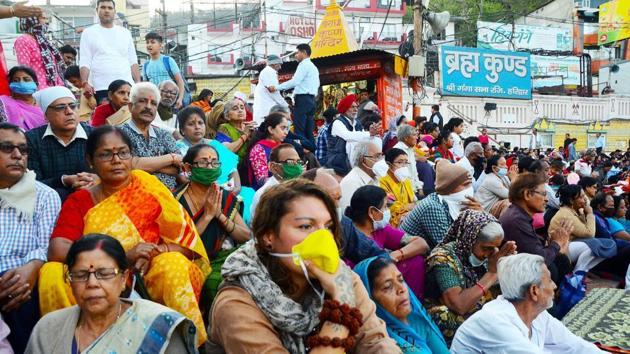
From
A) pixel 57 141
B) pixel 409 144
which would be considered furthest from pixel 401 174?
pixel 57 141

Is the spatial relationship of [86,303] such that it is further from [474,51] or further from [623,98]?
[623,98]

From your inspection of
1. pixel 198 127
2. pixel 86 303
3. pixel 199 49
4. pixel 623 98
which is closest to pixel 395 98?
pixel 198 127

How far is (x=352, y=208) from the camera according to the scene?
4789mm

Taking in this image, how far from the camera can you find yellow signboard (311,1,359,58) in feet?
49.1

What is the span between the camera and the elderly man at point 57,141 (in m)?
4.48

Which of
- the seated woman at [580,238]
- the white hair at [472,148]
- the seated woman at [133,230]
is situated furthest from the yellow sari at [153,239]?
the white hair at [472,148]

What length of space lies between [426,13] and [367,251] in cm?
1281

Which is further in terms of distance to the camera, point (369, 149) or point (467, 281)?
point (369, 149)

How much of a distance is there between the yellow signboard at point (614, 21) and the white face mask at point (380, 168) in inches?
1176

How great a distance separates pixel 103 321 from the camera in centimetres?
287

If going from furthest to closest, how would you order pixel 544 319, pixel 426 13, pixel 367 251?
pixel 426 13 < pixel 367 251 < pixel 544 319

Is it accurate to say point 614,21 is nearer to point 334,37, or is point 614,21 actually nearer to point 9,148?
point 334,37

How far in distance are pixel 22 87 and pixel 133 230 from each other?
2.67 meters

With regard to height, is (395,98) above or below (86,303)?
above
